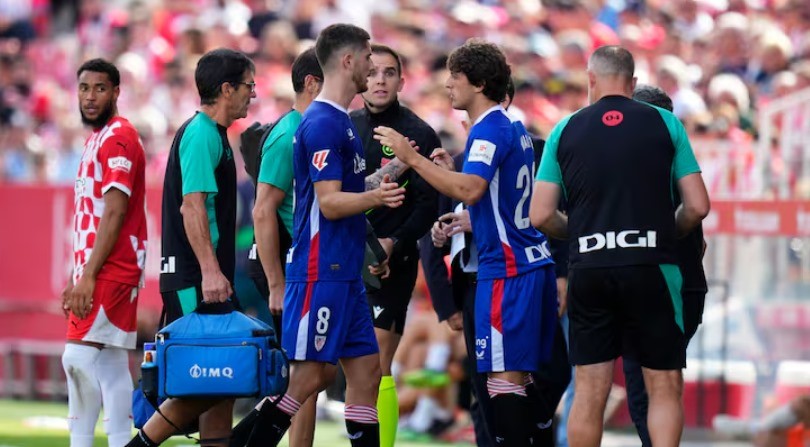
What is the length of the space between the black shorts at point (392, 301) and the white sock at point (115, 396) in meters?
1.57

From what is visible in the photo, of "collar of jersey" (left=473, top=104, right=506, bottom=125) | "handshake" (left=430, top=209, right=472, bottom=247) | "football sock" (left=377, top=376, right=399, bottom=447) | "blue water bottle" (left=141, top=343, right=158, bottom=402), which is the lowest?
"football sock" (left=377, top=376, right=399, bottom=447)

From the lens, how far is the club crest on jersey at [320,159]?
778cm

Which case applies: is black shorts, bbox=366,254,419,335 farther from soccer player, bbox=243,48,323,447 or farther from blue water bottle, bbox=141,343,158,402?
blue water bottle, bbox=141,343,158,402

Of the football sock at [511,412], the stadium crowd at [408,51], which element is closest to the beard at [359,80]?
the football sock at [511,412]

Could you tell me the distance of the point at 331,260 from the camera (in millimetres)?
7848

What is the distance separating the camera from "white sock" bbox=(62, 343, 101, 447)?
8.80 meters

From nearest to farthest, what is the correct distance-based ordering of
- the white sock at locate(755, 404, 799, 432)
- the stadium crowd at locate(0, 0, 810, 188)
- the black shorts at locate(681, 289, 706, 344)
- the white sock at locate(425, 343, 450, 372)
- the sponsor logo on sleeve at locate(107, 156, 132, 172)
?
the black shorts at locate(681, 289, 706, 344)
the sponsor logo on sleeve at locate(107, 156, 132, 172)
the white sock at locate(755, 404, 799, 432)
the white sock at locate(425, 343, 450, 372)
the stadium crowd at locate(0, 0, 810, 188)

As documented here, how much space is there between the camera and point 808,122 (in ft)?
41.3

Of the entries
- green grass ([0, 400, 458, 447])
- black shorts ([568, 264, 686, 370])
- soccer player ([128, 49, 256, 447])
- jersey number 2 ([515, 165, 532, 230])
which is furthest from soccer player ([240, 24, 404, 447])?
green grass ([0, 400, 458, 447])

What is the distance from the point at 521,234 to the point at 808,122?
5.26 metres

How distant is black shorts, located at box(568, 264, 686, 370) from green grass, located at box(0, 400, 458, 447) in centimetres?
418

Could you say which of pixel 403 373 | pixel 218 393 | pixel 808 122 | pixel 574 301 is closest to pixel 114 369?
pixel 218 393

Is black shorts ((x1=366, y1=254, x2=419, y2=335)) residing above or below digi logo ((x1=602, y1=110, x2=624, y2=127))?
below

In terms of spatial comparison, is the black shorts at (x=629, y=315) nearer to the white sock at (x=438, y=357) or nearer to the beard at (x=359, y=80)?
the beard at (x=359, y=80)
